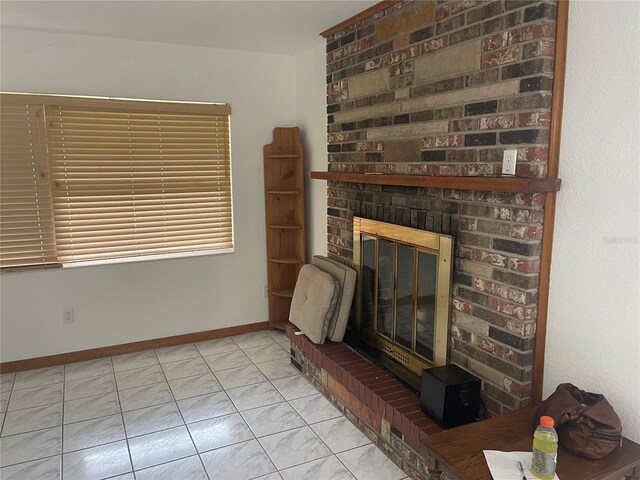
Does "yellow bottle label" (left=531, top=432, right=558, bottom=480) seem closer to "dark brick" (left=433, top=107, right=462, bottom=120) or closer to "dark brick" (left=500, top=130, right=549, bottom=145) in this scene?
"dark brick" (left=500, top=130, right=549, bottom=145)

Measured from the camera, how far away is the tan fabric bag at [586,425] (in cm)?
153

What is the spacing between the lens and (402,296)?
8.65 feet

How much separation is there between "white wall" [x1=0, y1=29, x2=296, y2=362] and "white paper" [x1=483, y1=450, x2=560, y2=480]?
2.69 m

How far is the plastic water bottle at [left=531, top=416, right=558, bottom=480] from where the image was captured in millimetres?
1472

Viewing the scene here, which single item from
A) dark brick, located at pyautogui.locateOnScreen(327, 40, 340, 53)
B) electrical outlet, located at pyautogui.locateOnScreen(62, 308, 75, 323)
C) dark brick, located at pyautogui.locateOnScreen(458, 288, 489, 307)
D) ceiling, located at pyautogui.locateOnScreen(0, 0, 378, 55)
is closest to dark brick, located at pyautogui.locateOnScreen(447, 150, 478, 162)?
dark brick, located at pyautogui.locateOnScreen(458, 288, 489, 307)

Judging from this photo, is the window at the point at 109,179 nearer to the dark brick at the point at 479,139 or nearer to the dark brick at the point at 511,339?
the dark brick at the point at 479,139

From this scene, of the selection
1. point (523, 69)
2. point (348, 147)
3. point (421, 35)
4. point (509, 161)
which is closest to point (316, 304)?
point (348, 147)

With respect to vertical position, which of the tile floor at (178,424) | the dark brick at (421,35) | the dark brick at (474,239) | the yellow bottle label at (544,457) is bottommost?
the tile floor at (178,424)

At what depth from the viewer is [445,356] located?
230 centimetres

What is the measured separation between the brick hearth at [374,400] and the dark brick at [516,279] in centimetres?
67

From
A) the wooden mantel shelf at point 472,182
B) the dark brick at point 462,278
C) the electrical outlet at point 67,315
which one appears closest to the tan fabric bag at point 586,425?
the dark brick at point 462,278

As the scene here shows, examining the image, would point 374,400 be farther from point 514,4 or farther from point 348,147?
point 514,4

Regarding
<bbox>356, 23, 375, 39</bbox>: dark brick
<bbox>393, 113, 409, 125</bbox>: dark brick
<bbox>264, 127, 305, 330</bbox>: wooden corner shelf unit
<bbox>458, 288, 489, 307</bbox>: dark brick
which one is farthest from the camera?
<bbox>264, 127, 305, 330</bbox>: wooden corner shelf unit

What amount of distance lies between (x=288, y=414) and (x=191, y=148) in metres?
2.07
